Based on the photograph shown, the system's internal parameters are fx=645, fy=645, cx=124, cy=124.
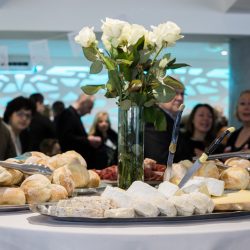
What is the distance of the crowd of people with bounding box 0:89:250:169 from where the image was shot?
4402 millimetres

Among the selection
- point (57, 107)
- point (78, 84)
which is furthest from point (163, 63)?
point (78, 84)

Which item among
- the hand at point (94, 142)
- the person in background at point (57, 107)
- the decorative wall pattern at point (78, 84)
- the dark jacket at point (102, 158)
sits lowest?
the dark jacket at point (102, 158)

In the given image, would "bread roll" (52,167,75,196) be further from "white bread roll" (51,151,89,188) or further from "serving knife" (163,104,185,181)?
"serving knife" (163,104,185,181)

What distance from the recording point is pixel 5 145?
5.17 m

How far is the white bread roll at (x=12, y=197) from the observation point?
1.82m

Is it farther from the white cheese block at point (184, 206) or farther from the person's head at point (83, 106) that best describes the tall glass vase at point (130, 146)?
the person's head at point (83, 106)

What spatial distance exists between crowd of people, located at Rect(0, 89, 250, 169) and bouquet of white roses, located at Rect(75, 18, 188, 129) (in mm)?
2005

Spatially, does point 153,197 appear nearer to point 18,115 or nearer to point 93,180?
point 93,180

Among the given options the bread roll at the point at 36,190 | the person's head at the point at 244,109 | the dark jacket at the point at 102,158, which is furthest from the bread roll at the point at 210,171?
the dark jacket at the point at 102,158

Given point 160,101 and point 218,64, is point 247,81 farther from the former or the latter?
point 160,101

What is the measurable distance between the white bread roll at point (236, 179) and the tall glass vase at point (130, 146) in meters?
0.29

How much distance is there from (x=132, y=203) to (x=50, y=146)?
4603 mm

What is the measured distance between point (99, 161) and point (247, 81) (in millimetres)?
2134

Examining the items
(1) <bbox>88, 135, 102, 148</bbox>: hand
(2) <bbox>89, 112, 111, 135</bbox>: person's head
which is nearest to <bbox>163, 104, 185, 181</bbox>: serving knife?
(1) <bbox>88, 135, 102, 148</bbox>: hand
